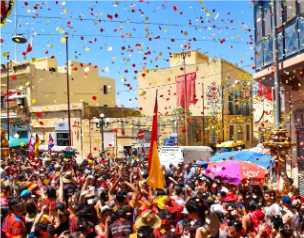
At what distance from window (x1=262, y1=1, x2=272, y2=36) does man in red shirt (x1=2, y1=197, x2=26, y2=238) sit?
7952 millimetres

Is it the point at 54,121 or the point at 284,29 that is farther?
the point at 54,121

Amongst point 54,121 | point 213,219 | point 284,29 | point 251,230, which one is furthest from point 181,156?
point 54,121

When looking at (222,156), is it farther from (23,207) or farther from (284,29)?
(23,207)

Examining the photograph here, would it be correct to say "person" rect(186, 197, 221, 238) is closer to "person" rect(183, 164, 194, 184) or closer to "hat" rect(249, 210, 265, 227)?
"hat" rect(249, 210, 265, 227)

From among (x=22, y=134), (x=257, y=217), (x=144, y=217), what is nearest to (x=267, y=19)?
(x=257, y=217)

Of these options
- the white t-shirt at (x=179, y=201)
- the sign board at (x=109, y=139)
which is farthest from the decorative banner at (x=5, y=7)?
the sign board at (x=109, y=139)

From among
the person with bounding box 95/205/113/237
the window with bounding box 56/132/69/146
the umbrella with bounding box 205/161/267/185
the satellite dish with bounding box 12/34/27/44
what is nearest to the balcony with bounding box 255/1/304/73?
the umbrella with bounding box 205/161/267/185

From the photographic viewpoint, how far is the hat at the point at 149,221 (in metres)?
3.74

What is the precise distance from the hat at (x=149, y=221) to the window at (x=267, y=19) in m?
7.02

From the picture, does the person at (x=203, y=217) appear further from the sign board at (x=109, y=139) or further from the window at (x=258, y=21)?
the sign board at (x=109, y=139)

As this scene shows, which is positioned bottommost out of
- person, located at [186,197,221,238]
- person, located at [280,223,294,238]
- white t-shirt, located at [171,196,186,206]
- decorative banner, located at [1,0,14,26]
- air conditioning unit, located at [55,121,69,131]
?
person, located at [280,223,294,238]

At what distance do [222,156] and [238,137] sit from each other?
58.2 feet

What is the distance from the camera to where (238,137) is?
28.4 m

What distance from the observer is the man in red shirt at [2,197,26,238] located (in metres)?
3.94
